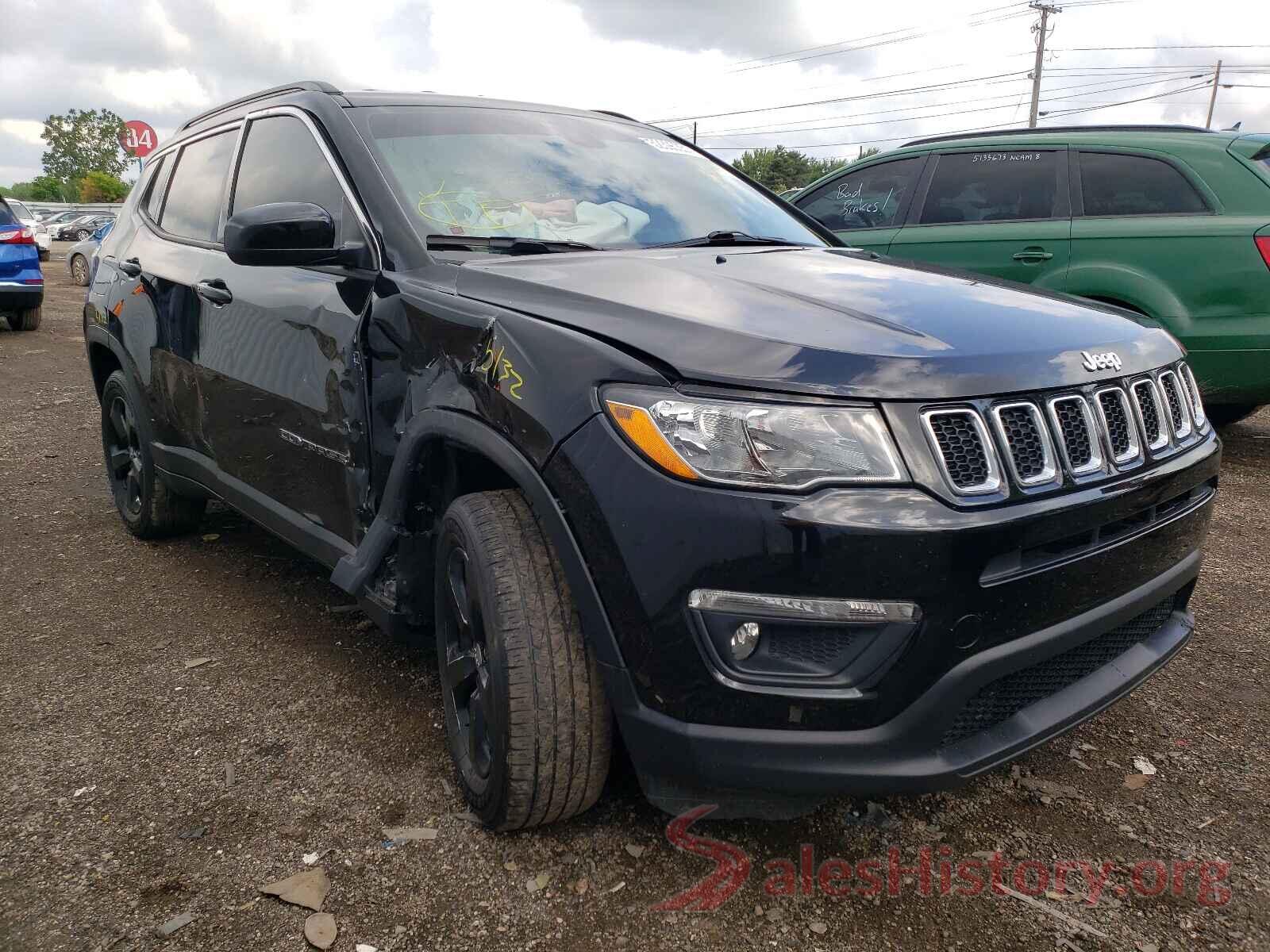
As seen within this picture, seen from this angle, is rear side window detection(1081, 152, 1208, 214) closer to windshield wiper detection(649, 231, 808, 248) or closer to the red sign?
windshield wiper detection(649, 231, 808, 248)

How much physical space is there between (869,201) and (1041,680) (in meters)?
5.04

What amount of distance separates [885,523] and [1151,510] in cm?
78

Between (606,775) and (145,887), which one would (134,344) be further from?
(606,775)

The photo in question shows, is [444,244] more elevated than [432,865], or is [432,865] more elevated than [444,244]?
[444,244]

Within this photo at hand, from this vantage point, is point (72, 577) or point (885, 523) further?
point (72, 577)

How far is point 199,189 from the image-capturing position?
12.4ft

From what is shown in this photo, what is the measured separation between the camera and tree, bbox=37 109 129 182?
9719 centimetres

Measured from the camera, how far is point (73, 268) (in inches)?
754

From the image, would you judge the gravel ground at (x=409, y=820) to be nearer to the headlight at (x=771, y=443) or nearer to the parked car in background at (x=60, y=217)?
the headlight at (x=771, y=443)

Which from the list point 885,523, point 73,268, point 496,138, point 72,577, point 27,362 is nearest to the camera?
point 885,523

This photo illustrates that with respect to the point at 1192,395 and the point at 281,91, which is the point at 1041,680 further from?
the point at 281,91

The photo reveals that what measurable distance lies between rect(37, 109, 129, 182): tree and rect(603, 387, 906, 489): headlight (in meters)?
111

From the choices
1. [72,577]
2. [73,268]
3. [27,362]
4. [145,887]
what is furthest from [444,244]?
[73,268]

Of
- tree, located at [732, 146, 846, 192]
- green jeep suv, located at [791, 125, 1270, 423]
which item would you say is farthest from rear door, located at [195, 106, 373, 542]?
tree, located at [732, 146, 846, 192]
